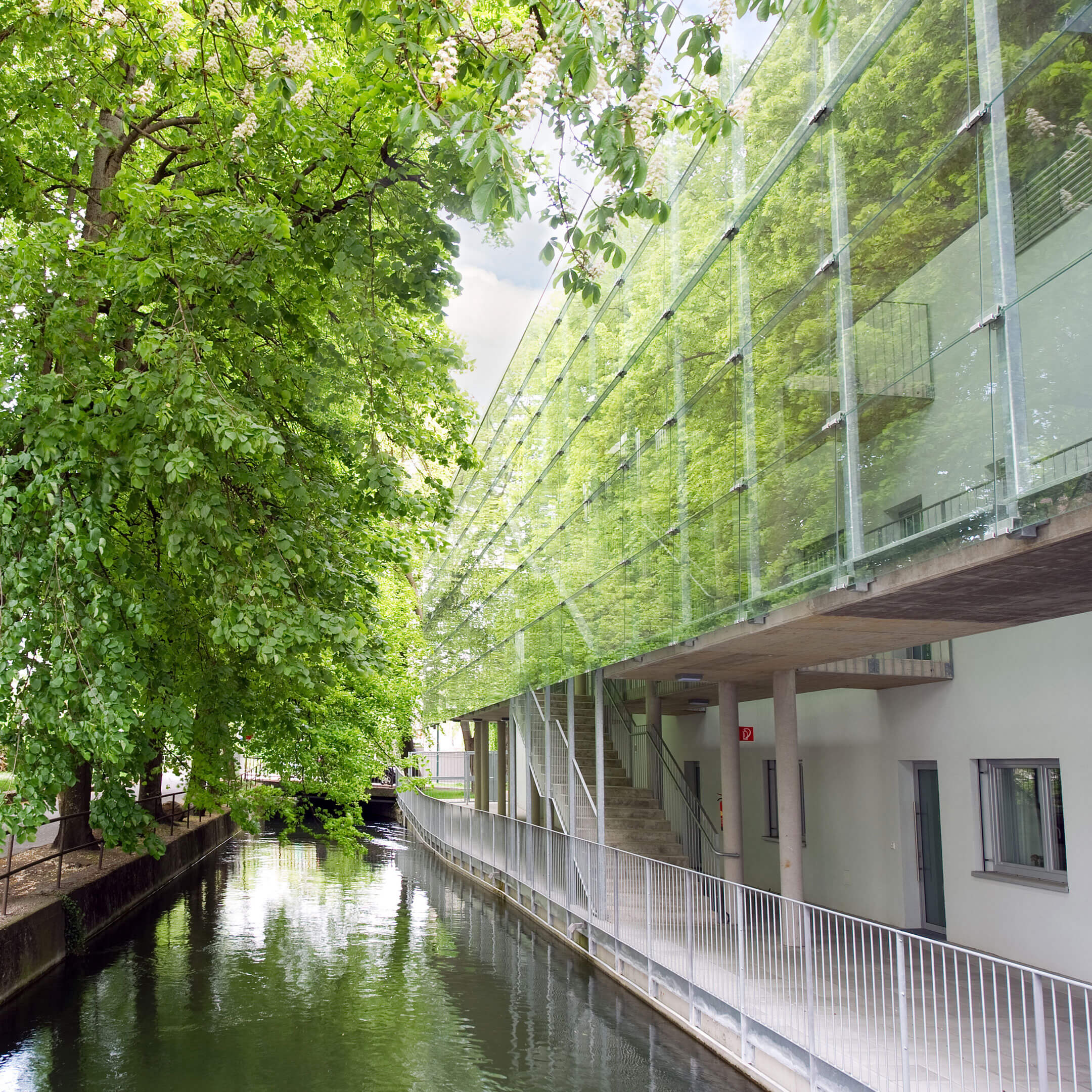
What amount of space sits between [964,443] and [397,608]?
2326 cm

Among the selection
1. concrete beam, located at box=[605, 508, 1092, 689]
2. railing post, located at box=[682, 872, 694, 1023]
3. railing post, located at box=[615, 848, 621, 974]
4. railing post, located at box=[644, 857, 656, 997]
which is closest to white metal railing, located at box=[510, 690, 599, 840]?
railing post, located at box=[615, 848, 621, 974]

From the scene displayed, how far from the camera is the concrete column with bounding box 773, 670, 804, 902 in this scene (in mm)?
12461

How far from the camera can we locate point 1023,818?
1267cm

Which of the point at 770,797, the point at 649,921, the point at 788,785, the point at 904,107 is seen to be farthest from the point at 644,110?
the point at 770,797

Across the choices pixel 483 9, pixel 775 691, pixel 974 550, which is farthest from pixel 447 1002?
pixel 483 9

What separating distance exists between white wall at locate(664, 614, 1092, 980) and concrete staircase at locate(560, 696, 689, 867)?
188 centimetres

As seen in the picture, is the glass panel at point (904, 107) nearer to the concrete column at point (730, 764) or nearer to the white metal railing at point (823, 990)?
the white metal railing at point (823, 990)

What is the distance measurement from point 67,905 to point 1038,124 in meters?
15.0

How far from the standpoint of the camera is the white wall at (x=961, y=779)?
11531 mm

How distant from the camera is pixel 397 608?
2920 cm

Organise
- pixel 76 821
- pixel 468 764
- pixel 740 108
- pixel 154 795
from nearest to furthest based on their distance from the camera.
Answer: pixel 740 108
pixel 76 821
pixel 154 795
pixel 468 764

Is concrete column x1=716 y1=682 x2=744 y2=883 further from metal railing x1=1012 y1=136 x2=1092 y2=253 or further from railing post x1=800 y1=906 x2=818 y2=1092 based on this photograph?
metal railing x1=1012 y1=136 x2=1092 y2=253

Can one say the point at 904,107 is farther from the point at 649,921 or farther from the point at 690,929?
the point at 649,921

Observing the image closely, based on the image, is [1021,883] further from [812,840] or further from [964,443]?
[964,443]
